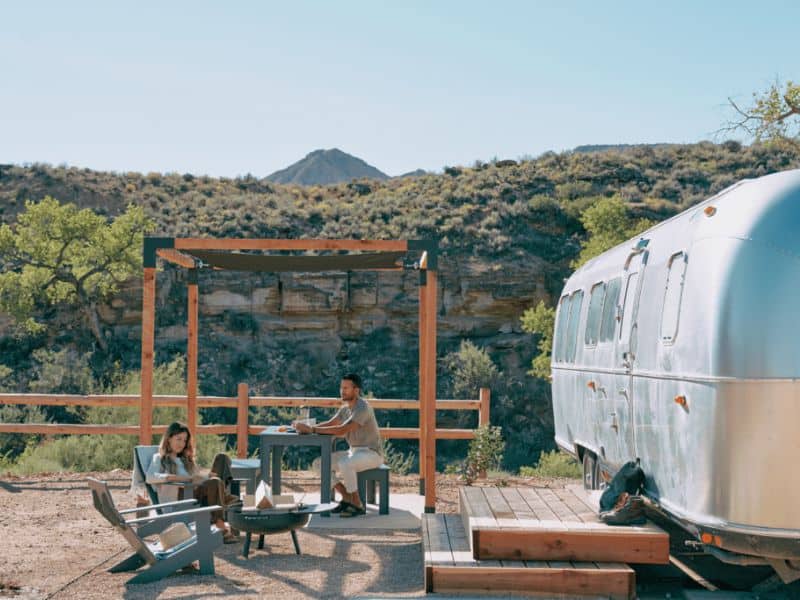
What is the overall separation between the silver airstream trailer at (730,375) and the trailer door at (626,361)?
396 mm

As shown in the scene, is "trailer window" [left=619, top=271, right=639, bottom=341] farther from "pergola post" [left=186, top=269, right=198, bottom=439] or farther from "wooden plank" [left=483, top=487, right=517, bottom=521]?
"pergola post" [left=186, top=269, right=198, bottom=439]

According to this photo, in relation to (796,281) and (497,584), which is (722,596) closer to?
(497,584)

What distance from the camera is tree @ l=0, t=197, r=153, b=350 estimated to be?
29.4 m

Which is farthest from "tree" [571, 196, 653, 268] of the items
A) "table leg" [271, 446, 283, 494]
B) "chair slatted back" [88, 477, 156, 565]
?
"chair slatted back" [88, 477, 156, 565]

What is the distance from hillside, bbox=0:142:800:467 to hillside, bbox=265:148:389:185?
82.5 m

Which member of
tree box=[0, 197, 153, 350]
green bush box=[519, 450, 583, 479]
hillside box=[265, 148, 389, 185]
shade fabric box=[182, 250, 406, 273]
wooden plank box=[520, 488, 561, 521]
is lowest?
green bush box=[519, 450, 583, 479]

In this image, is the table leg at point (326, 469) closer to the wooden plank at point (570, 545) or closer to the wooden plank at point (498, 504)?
the wooden plank at point (498, 504)

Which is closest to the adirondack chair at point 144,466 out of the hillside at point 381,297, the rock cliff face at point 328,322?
the hillside at point 381,297

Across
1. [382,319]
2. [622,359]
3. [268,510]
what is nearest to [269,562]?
[268,510]

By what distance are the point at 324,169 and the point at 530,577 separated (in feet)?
391

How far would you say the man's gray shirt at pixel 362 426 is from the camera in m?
9.94

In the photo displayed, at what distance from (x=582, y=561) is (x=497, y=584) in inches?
25.1

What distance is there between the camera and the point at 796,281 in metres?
5.73

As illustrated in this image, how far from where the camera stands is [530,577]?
21.3 feet
